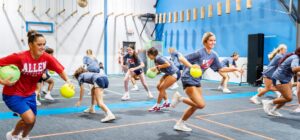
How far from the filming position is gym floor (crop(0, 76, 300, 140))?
410cm

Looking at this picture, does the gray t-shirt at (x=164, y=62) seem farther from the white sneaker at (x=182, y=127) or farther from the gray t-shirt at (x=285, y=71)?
the gray t-shirt at (x=285, y=71)

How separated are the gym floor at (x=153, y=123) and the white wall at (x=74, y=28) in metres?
8.22

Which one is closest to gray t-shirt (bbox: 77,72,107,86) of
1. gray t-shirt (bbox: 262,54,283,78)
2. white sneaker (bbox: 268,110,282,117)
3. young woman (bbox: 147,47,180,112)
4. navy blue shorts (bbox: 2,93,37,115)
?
young woman (bbox: 147,47,180,112)

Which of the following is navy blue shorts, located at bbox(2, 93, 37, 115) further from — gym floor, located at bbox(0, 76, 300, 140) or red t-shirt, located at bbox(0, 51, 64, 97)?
gym floor, located at bbox(0, 76, 300, 140)

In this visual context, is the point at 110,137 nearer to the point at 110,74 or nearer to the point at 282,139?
the point at 282,139

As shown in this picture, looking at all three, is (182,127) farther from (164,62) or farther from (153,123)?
(164,62)

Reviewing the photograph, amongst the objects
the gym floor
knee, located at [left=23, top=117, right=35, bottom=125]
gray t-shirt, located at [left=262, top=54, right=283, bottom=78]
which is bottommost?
the gym floor

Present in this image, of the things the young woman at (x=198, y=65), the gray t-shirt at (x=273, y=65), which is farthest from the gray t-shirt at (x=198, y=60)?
the gray t-shirt at (x=273, y=65)

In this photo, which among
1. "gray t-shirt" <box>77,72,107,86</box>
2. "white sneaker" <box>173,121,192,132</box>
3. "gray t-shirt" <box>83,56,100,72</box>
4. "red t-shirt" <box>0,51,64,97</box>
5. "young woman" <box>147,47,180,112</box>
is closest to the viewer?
"red t-shirt" <box>0,51,64,97</box>

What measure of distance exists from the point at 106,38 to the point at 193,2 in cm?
500

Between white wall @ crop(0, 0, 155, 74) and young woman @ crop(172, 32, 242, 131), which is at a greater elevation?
white wall @ crop(0, 0, 155, 74)

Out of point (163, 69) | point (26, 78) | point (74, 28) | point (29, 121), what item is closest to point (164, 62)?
point (163, 69)

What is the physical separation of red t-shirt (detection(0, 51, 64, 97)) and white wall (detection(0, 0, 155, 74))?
11.7 metres

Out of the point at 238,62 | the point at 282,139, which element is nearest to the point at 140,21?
the point at 238,62
